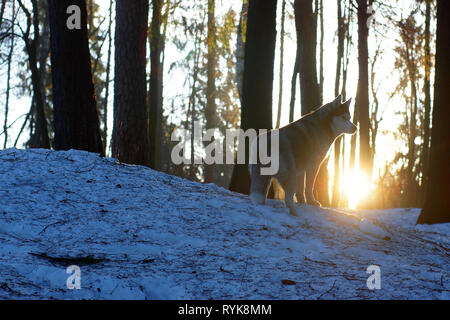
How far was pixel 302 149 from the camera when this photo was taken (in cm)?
730

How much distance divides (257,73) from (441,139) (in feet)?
12.6

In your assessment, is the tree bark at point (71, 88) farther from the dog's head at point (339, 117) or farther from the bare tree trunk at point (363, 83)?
the bare tree trunk at point (363, 83)

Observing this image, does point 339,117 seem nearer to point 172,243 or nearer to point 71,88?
point 172,243

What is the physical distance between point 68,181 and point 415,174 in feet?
84.3

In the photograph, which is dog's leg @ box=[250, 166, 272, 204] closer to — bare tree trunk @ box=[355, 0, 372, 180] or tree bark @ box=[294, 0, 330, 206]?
tree bark @ box=[294, 0, 330, 206]

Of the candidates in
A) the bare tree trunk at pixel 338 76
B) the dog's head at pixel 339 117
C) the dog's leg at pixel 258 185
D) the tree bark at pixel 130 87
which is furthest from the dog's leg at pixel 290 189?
the bare tree trunk at pixel 338 76

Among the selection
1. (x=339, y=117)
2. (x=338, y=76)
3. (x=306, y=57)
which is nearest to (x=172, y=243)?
(x=339, y=117)

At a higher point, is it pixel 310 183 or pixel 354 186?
pixel 354 186

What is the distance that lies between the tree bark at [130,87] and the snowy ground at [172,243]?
5.32ft

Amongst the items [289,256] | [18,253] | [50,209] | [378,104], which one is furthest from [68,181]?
[378,104]

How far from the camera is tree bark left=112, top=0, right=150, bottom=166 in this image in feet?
31.7

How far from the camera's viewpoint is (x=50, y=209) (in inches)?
242

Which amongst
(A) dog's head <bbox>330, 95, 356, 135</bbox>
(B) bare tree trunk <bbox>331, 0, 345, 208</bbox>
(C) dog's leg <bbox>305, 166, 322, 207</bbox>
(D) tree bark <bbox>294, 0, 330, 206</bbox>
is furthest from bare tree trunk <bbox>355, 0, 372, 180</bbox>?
(C) dog's leg <bbox>305, 166, 322, 207</bbox>

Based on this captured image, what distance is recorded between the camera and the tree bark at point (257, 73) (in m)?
9.77
